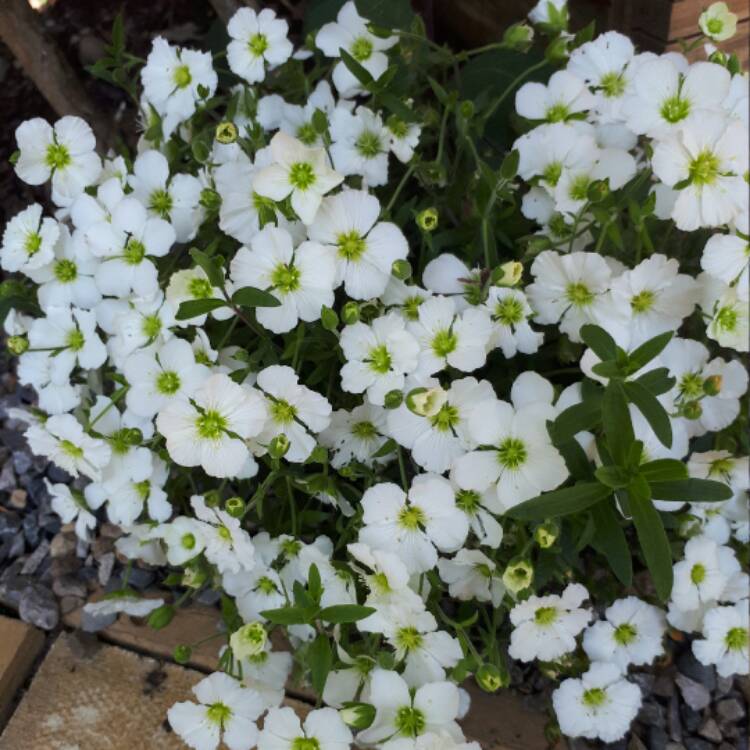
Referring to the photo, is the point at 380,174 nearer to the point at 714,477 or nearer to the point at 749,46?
the point at 714,477

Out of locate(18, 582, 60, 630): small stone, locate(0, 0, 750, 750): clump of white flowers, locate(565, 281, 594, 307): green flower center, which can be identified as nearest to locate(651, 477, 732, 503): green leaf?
locate(0, 0, 750, 750): clump of white flowers

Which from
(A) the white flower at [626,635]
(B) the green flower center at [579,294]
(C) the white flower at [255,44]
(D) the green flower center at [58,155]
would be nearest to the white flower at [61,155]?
(D) the green flower center at [58,155]

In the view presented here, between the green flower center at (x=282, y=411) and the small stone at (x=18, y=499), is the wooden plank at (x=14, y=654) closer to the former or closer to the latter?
the small stone at (x=18, y=499)

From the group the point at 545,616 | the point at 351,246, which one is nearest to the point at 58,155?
the point at 351,246

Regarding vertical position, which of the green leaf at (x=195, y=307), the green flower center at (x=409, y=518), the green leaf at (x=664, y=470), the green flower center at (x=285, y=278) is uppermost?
the green leaf at (x=195, y=307)

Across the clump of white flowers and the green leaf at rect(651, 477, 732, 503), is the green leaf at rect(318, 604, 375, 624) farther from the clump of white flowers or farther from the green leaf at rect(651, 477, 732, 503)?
the green leaf at rect(651, 477, 732, 503)

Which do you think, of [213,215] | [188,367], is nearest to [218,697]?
[188,367]

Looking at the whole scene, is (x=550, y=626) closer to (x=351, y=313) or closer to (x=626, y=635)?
(x=626, y=635)
